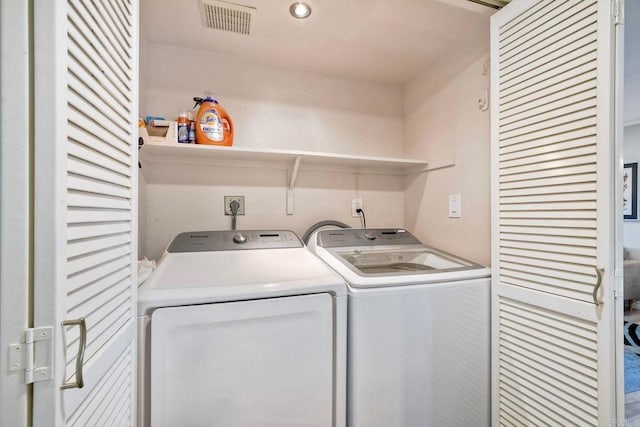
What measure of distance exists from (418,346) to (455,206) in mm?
955

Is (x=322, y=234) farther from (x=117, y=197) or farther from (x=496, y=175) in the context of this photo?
(x=117, y=197)

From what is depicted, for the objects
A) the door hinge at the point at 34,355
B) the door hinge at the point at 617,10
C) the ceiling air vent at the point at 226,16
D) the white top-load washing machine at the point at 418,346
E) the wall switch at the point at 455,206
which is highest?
the ceiling air vent at the point at 226,16

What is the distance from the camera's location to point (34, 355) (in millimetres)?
543

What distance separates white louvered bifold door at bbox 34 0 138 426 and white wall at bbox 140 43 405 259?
920mm

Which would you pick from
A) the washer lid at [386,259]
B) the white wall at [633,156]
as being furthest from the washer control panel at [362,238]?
the white wall at [633,156]

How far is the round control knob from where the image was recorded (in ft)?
5.36

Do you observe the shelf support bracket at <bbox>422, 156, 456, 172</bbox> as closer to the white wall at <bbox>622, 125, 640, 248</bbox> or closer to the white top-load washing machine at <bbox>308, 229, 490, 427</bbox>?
the white top-load washing machine at <bbox>308, 229, 490, 427</bbox>

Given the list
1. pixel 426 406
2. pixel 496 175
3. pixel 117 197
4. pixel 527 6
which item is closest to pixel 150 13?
pixel 117 197

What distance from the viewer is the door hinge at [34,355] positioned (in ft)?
1.74

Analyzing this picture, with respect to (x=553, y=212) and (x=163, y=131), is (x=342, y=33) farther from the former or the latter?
(x=553, y=212)

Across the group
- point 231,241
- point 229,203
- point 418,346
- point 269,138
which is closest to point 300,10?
point 269,138

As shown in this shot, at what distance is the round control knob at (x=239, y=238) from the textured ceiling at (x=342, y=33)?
1.26 metres

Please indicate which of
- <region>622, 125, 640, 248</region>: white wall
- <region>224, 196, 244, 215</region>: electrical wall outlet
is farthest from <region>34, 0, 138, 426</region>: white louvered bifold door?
<region>622, 125, 640, 248</region>: white wall

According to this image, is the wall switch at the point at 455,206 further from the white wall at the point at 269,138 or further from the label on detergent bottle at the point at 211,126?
the label on detergent bottle at the point at 211,126
